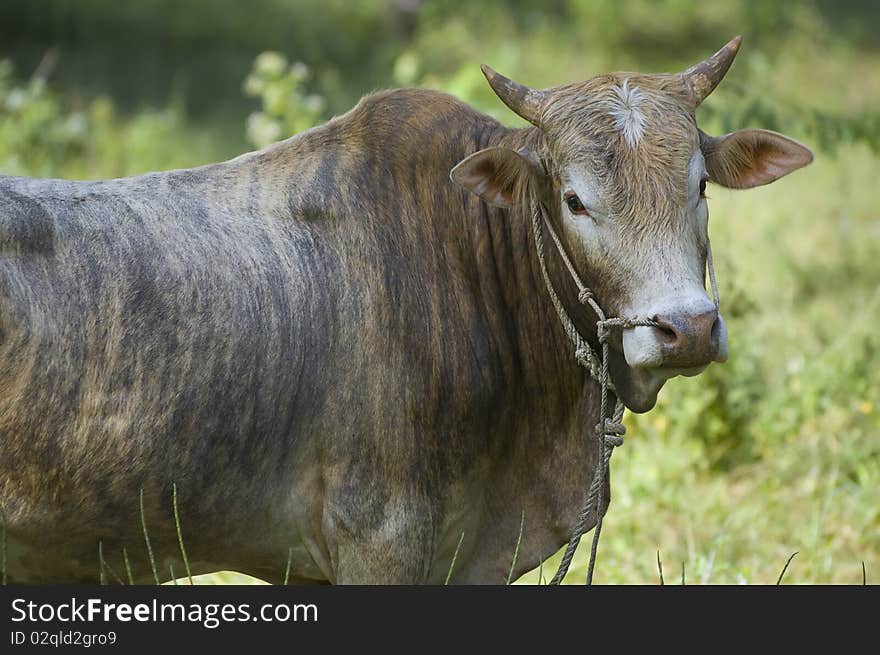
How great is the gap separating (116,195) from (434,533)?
1373mm

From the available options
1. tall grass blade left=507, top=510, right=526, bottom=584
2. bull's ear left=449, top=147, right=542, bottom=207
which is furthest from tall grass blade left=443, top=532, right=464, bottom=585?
bull's ear left=449, top=147, right=542, bottom=207

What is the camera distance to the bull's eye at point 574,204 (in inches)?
143

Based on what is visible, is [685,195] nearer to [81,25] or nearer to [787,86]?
[787,86]

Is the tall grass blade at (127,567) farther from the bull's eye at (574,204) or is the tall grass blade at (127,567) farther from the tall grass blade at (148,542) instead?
the bull's eye at (574,204)

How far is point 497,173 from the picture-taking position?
3.79m

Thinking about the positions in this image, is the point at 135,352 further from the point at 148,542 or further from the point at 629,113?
the point at 629,113

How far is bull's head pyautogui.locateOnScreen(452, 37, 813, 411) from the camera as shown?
3.44m

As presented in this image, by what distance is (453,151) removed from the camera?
4023 mm

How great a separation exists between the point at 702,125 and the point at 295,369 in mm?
4240

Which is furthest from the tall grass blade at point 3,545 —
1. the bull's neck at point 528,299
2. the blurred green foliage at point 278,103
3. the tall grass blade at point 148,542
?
the blurred green foliage at point 278,103

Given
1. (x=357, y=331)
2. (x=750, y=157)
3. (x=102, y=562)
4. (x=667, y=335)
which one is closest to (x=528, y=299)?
(x=357, y=331)

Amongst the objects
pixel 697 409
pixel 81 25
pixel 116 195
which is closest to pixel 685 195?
pixel 116 195

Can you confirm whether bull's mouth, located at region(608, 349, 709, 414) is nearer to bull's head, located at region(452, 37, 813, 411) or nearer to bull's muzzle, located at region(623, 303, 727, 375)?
bull's head, located at region(452, 37, 813, 411)

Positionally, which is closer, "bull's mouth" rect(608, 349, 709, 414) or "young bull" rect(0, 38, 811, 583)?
"young bull" rect(0, 38, 811, 583)
